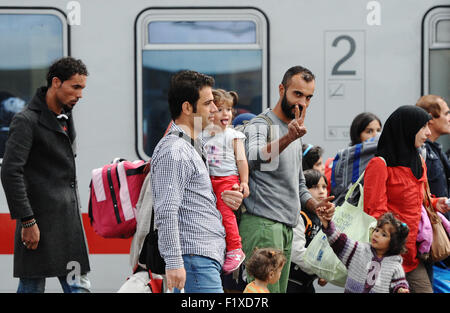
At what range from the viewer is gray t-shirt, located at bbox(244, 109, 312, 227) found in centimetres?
370

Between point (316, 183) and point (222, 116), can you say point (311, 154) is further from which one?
point (222, 116)

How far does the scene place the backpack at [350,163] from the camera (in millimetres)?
4570

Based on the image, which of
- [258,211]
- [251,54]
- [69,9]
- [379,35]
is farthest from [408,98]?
[69,9]

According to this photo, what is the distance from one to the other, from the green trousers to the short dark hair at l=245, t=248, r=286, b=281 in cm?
9

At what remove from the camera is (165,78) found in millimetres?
5004

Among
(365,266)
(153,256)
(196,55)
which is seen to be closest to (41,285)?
(153,256)

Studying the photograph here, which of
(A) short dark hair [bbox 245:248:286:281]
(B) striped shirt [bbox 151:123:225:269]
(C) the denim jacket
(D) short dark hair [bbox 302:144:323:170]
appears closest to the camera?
(B) striped shirt [bbox 151:123:225:269]

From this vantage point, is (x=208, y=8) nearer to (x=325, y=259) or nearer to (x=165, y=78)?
(x=165, y=78)

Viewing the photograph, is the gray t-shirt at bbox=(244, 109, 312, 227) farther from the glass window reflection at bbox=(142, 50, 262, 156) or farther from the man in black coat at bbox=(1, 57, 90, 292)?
the glass window reflection at bbox=(142, 50, 262, 156)

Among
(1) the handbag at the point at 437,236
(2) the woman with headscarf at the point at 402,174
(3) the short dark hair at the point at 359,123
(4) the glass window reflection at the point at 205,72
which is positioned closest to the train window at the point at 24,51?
(4) the glass window reflection at the point at 205,72

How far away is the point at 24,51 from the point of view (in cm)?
497

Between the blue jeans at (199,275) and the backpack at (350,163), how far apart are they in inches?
71.8

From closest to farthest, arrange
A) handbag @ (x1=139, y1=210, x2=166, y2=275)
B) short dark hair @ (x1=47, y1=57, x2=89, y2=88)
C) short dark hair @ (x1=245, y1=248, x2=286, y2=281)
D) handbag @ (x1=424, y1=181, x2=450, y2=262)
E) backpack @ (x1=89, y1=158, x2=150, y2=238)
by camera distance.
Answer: handbag @ (x1=139, y1=210, x2=166, y2=275), backpack @ (x1=89, y1=158, x2=150, y2=238), short dark hair @ (x1=245, y1=248, x2=286, y2=281), short dark hair @ (x1=47, y1=57, x2=89, y2=88), handbag @ (x1=424, y1=181, x2=450, y2=262)

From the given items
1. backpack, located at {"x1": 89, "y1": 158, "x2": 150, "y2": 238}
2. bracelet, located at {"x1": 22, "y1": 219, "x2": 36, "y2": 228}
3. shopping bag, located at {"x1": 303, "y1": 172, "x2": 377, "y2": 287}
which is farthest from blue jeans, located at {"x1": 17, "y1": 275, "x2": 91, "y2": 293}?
shopping bag, located at {"x1": 303, "y1": 172, "x2": 377, "y2": 287}
